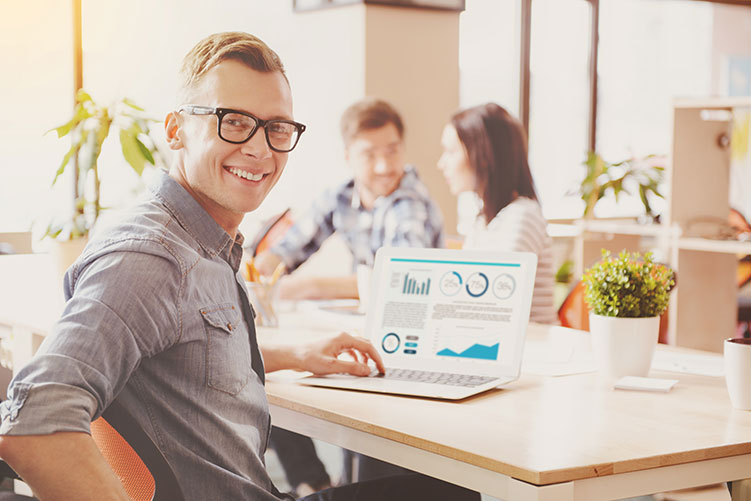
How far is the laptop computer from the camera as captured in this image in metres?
1.83

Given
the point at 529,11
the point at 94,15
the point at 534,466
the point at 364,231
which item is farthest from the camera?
the point at 529,11

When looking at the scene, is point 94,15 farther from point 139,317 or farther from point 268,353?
point 139,317

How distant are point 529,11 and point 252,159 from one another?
5036 millimetres

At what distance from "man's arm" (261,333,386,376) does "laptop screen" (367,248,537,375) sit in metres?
0.10

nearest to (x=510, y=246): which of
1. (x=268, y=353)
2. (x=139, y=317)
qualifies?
(x=268, y=353)

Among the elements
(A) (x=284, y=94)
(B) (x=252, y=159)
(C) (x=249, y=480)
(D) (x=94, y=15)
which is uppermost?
(D) (x=94, y=15)

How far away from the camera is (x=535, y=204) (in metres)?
2.96

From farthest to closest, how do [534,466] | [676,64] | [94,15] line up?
1. [676,64]
2. [94,15]
3. [534,466]

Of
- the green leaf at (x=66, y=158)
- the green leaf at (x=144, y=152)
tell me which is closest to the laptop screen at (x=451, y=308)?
the green leaf at (x=144, y=152)

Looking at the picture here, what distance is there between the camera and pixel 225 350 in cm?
133

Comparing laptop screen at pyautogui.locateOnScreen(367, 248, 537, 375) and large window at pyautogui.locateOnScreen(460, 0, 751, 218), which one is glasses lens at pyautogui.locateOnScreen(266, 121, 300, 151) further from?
large window at pyautogui.locateOnScreen(460, 0, 751, 218)

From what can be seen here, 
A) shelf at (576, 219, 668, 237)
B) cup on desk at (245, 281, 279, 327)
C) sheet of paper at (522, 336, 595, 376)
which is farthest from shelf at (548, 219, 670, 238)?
cup on desk at (245, 281, 279, 327)

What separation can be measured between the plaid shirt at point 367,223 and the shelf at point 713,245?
3.22 ft

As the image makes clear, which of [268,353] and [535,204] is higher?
[535,204]
